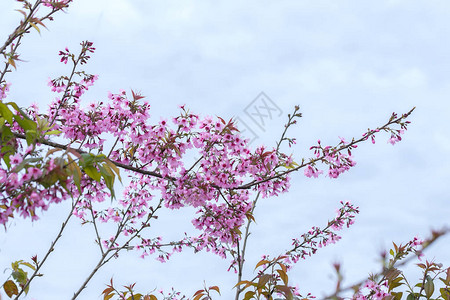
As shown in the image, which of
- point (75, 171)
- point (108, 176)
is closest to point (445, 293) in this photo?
point (108, 176)

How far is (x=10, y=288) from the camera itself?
13.5ft

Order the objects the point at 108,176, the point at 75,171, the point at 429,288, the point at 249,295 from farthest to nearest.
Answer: the point at 429,288 < the point at 249,295 < the point at 108,176 < the point at 75,171

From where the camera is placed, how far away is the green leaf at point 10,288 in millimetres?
4109

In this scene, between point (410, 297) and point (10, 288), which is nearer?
point (410, 297)

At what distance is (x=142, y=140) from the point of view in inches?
178

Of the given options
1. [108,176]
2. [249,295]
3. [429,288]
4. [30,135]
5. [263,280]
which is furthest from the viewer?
[429,288]

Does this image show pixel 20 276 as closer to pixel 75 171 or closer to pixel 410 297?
pixel 75 171

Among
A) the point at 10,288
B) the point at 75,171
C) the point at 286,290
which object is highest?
the point at 10,288

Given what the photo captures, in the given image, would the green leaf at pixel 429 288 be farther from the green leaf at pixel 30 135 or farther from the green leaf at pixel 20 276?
the green leaf at pixel 20 276

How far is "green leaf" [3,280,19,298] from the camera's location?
4.11 m

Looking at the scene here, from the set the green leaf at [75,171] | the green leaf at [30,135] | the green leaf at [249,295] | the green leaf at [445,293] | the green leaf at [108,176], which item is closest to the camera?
the green leaf at [75,171]

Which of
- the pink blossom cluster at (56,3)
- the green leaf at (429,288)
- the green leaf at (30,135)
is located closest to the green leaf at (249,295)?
the green leaf at (429,288)

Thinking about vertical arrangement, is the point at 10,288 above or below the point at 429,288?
above

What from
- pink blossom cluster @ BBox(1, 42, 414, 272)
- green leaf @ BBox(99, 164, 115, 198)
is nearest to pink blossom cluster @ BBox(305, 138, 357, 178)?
pink blossom cluster @ BBox(1, 42, 414, 272)
